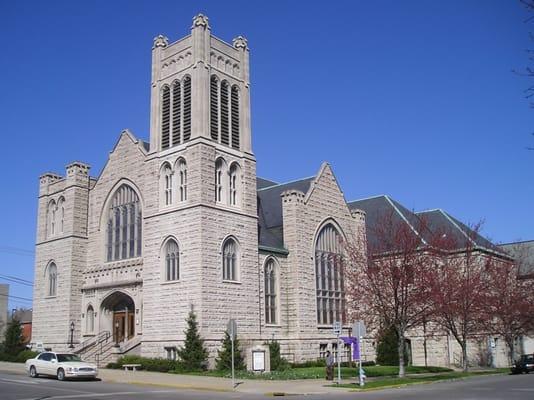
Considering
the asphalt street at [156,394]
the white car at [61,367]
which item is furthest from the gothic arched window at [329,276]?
the asphalt street at [156,394]

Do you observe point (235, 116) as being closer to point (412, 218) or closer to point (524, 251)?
point (412, 218)

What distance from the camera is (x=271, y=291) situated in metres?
44.5

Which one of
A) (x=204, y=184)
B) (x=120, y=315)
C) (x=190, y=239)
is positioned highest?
(x=204, y=184)

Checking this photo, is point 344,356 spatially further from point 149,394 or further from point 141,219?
point 149,394

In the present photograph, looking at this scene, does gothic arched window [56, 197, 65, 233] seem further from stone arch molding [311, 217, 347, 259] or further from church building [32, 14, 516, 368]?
stone arch molding [311, 217, 347, 259]

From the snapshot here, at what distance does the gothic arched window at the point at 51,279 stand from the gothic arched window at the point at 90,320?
3.90 metres

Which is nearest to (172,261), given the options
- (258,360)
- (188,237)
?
(188,237)

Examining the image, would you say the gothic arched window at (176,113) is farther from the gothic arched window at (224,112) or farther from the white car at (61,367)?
the white car at (61,367)

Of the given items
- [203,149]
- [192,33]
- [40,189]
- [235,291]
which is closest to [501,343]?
[235,291]

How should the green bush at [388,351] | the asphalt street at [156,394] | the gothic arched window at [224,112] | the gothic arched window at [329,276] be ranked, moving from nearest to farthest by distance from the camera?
the asphalt street at [156,394] → the gothic arched window at [224,112] → the green bush at [388,351] → the gothic arched window at [329,276]

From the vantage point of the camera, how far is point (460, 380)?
3391 centimetres

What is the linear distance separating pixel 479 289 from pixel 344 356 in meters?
12.3

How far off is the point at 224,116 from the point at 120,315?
52.8ft

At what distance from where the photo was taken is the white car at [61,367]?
29.3m
